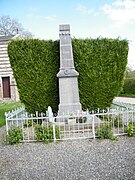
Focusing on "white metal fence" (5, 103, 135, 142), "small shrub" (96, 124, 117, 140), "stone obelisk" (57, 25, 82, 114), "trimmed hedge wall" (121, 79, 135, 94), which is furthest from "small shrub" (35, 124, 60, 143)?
"trimmed hedge wall" (121, 79, 135, 94)

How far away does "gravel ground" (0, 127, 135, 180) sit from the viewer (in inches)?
150

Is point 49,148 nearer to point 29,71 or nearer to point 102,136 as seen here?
point 102,136

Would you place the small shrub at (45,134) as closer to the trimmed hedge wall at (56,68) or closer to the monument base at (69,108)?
the monument base at (69,108)

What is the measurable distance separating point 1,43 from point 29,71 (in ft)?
47.5

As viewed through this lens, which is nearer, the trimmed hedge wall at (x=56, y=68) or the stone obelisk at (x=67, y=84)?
the stone obelisk at (x=67, y=84)

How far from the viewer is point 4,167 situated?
14.3ft

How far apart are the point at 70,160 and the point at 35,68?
513 centimetres

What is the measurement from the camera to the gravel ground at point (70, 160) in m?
3.82

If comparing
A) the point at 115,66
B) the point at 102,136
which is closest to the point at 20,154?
the point at 102,136

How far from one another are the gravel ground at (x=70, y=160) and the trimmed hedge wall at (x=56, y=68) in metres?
3.31

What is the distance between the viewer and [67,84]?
8133mm

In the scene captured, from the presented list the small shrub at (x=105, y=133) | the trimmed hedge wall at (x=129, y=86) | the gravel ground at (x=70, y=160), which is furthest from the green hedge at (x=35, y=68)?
the trimmed hedge wall at (x=129, y=86)

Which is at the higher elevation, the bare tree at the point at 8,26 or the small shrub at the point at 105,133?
the bare tree at the point at 8,26

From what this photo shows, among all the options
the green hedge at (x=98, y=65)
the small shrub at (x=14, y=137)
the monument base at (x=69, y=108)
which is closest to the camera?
the small shrub at (x=14, y=137)
